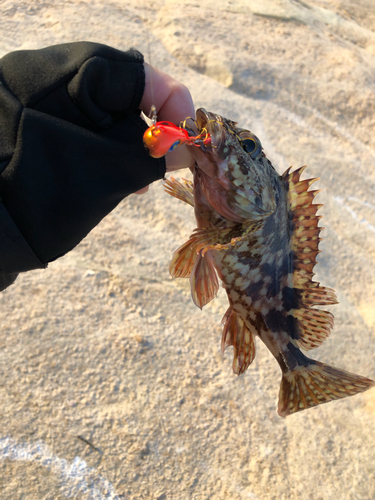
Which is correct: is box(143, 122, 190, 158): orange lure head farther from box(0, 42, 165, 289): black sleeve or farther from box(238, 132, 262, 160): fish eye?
box(238, 132, 262, 160): fish eye

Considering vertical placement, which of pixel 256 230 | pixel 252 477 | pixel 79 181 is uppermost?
pixel 79 181

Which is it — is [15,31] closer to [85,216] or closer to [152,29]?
[152,29]

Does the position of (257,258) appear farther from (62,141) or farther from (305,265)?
(62,141)

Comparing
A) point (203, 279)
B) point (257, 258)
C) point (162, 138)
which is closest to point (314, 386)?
point (257, 258)

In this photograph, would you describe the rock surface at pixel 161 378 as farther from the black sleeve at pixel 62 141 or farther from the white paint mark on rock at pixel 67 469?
the black sleeve at pixel 62 141

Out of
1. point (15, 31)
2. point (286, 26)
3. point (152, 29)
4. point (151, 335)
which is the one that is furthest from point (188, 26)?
point (151, 335)

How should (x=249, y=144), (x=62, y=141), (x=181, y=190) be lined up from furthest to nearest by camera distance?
(x=181, y=190), (x=249, y=144), (x=62, y=141)
